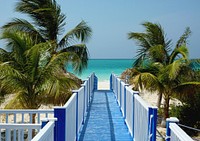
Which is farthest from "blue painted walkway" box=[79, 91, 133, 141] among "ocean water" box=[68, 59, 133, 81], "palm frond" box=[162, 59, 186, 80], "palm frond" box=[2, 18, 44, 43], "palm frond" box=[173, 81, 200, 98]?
A: "ocean water" box=[68, 59, 133, 81]

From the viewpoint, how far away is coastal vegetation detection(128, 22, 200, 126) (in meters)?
13.0

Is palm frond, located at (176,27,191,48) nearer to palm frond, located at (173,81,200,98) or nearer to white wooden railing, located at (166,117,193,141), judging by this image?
Result: palm frond, located at (173,81,200,98)

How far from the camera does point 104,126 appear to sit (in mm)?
9188

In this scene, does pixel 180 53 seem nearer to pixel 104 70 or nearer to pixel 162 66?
pixel 162 66

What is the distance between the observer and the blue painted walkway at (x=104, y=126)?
7.87 metres

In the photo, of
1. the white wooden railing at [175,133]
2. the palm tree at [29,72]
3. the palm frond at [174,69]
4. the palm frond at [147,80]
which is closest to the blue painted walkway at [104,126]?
the palm frond at [147,80]

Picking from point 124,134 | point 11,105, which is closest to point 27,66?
point 11,105

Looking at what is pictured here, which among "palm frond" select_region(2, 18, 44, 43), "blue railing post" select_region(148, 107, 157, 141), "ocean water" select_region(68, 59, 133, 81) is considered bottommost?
"ocean water" select_region(68, 59, 133, 81)

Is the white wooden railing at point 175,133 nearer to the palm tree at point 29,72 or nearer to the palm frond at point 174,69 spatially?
the palm tree at point 29,72

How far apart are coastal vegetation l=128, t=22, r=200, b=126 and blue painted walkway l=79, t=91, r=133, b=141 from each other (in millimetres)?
2047

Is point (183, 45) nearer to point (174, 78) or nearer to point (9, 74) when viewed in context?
point (174, 78)

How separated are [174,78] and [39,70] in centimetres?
577

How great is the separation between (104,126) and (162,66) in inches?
212

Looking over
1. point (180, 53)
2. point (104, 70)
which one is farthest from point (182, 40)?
point (104, 70)
